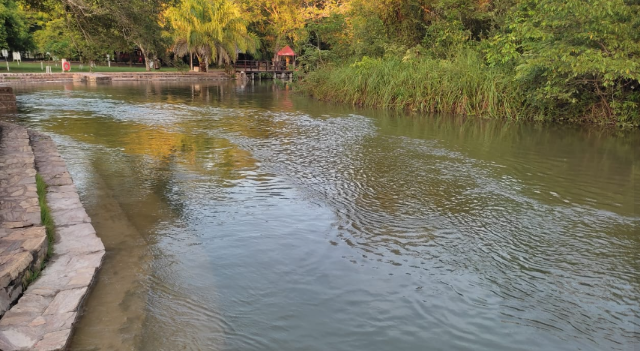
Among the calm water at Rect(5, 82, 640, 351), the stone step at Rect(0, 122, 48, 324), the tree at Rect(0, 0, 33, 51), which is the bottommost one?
the calm water at Rect(5, 82, 640, 351)

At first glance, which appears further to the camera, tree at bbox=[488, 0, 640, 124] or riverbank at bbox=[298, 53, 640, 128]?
riverbank at bbox=[298, 53, 640, 128]

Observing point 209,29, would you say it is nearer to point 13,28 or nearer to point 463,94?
point 13,28

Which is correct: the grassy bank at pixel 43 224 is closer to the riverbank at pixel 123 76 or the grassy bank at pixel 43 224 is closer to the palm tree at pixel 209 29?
the riverbank at pixel 123 76

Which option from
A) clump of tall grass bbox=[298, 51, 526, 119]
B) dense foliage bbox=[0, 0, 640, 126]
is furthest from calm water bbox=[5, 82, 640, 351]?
clump of tall grass bbox=[298, 51, 526, 119]

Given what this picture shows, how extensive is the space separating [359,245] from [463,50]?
15.6 metres

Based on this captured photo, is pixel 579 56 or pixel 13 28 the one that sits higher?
pixel 13 28

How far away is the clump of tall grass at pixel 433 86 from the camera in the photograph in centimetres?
1627

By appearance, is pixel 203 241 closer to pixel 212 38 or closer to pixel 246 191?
pixel 246 191

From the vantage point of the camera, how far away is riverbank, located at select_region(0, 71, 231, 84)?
96.6ft

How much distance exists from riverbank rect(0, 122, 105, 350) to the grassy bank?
13 mm

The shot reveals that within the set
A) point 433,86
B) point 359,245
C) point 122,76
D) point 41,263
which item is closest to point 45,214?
point 41,263

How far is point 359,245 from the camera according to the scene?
5.36m

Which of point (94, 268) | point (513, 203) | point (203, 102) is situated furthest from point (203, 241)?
point (203, 102)

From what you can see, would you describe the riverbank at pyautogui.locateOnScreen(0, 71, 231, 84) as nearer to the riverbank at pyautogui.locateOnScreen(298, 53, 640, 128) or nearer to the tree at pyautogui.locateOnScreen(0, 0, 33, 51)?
the tree at pyautogui.locateOnScreen(0, 0, 33, 51)
